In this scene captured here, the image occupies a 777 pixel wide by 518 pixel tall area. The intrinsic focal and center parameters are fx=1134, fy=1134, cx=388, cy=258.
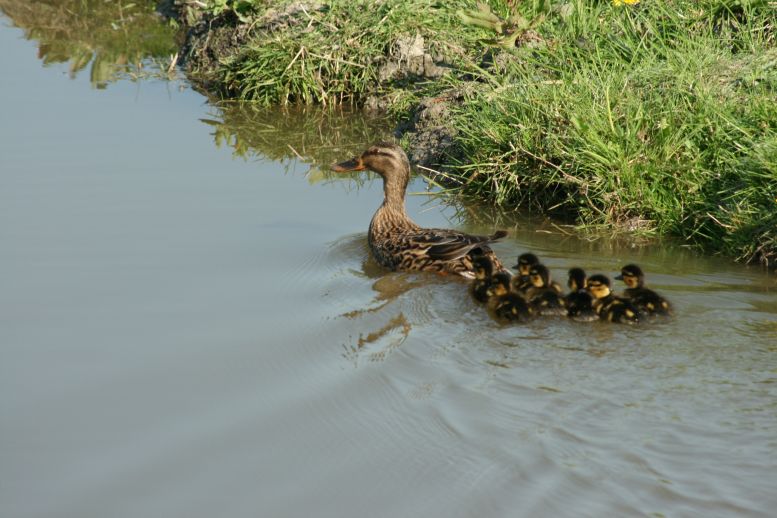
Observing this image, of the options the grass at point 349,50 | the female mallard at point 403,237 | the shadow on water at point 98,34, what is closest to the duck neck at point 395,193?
the female mallard at point 403,237

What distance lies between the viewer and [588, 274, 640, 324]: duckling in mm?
5672

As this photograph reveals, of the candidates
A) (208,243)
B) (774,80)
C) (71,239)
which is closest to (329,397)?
(208,243)

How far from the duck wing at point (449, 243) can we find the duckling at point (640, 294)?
75 centimetres

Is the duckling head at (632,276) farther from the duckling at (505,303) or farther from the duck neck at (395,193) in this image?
the duck neck at (395,193)

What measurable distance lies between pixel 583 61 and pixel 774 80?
139cm

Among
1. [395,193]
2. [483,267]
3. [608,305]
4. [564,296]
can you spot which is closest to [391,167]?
[395,193]

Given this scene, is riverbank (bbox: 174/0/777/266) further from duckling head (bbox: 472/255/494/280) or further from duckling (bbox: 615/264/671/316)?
duckling head (bbox: 472/255/494/280)

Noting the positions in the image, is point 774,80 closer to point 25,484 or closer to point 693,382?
point 693,382

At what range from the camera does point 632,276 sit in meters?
6.04

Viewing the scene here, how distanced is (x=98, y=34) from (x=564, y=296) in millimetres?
8878

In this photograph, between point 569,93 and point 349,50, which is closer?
point 569,93

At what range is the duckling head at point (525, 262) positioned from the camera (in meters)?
6.34

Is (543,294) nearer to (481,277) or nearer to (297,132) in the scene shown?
(481,277)

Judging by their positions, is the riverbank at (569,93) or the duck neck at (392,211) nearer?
the riverbank at (569,93)
